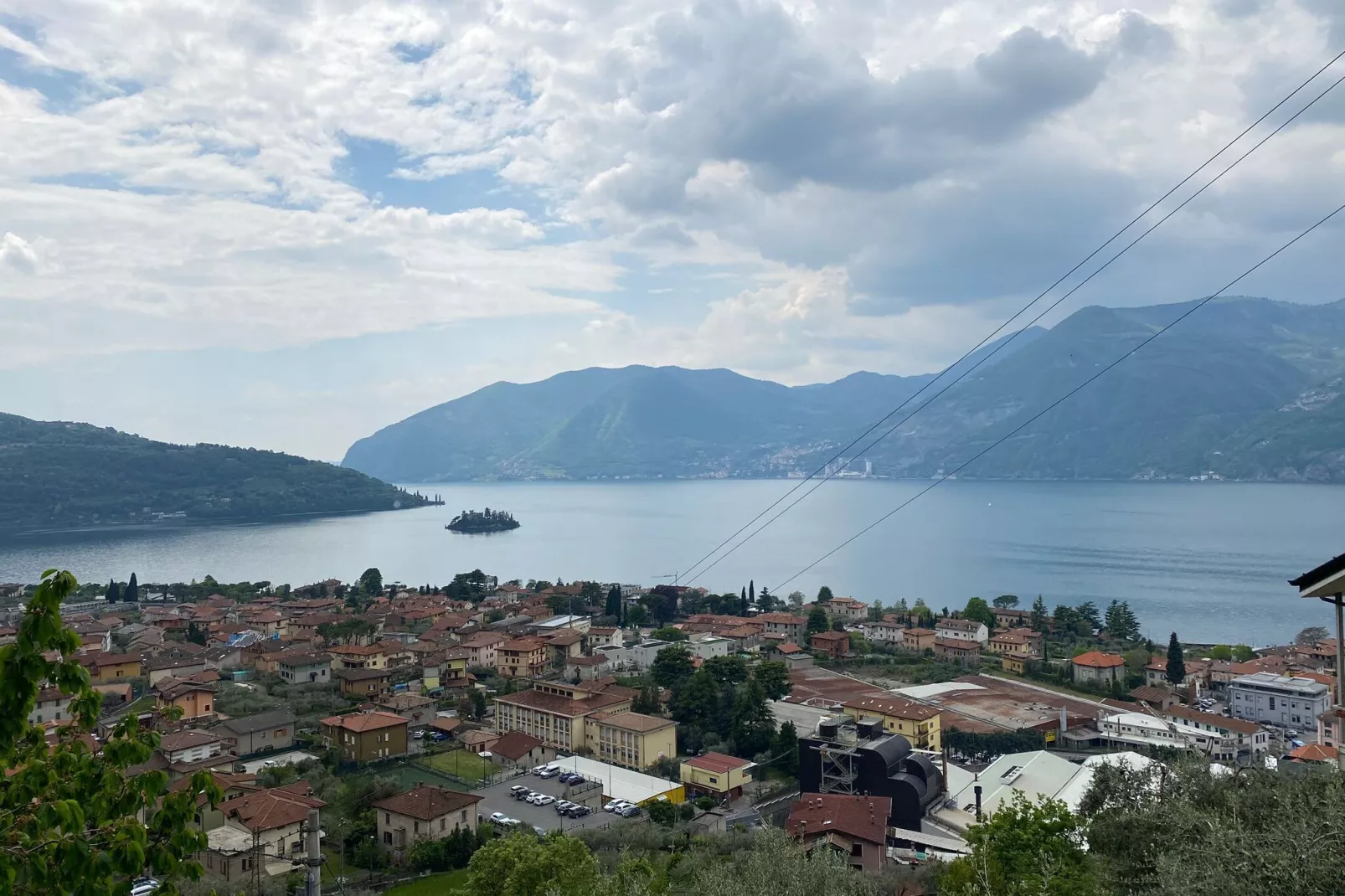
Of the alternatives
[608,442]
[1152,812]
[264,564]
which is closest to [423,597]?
[264,564]

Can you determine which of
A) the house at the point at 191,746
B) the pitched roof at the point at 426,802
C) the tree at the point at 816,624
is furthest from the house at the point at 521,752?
the tree at the point at 816,624

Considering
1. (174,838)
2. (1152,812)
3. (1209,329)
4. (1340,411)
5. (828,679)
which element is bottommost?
(828,679)

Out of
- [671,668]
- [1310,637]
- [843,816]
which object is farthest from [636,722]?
[1310,637]

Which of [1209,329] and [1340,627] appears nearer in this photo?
[1340,627]

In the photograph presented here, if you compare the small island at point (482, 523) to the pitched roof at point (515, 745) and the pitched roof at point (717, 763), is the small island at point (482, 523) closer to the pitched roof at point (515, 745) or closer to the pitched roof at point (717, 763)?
the pitched roof at point (515, 745)

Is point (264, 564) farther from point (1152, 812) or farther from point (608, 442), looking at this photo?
point (608, 442)

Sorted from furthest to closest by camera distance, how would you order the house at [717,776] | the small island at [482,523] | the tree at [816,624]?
1. the small island at [482,523]
2. the tree at [816,624]
3. the house at [717,776]

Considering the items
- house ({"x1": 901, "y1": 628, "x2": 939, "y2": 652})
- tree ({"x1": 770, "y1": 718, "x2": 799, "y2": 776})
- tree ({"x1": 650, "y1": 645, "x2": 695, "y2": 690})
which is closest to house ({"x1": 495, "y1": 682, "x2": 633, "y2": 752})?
tree ({"x1": 650, "y1": 645, "x2": 695, "y2": 690})
